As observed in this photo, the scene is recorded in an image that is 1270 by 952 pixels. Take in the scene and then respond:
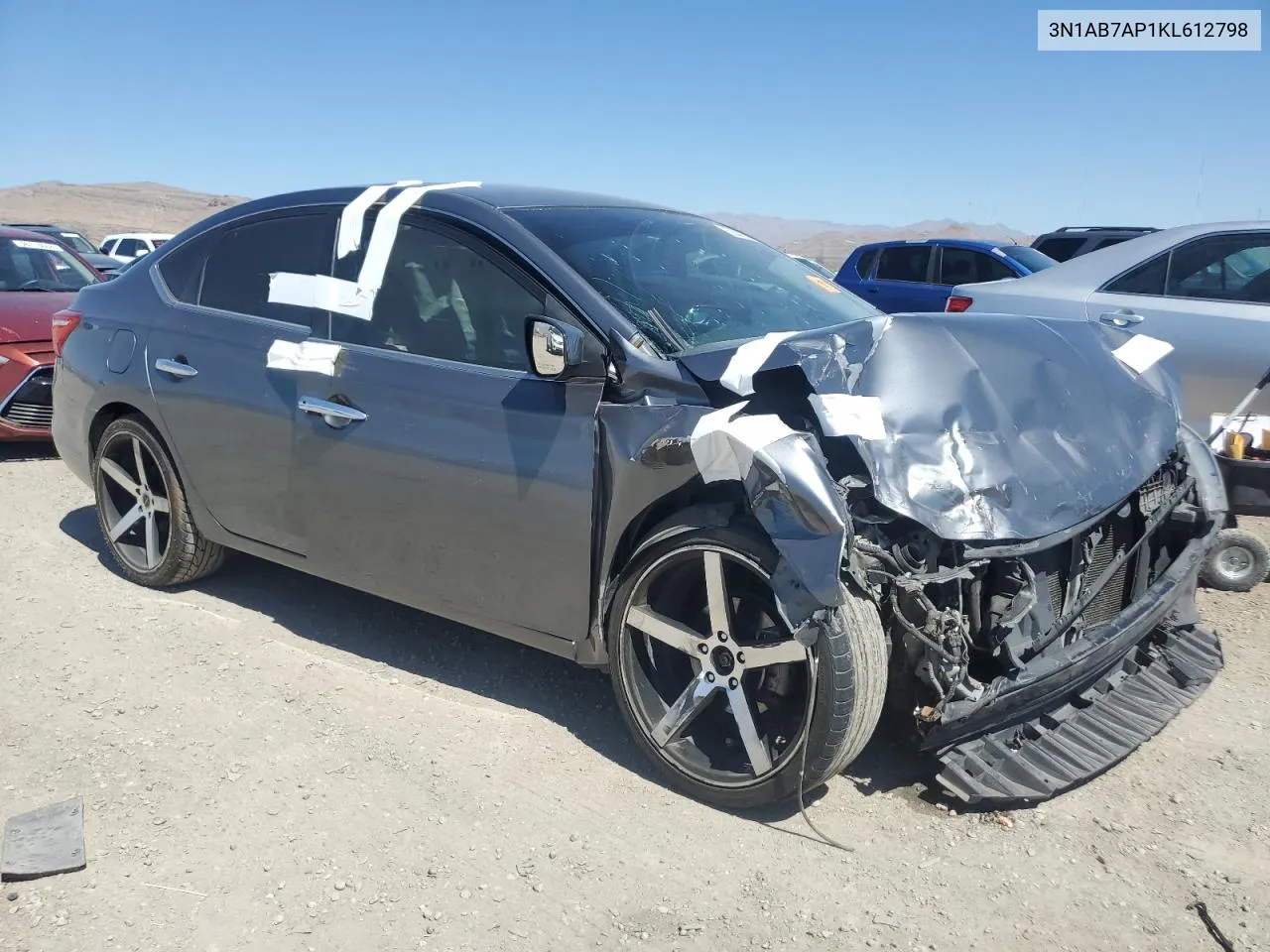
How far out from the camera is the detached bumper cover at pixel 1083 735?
9.62 ft

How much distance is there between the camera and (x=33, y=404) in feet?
24.2

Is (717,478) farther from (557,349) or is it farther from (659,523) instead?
(557,349)

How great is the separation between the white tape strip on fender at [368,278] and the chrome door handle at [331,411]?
0.34 meters

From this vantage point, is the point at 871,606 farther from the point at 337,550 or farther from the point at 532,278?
the point at 337,550

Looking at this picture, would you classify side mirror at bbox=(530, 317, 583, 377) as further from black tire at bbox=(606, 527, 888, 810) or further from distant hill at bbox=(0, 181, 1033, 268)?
distant hill at bbox=(0, 181, 1033, 268)

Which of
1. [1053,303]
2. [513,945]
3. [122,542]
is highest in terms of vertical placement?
[1053,303]

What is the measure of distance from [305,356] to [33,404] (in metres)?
4.65

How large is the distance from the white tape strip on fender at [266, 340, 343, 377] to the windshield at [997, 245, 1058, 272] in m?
9.79

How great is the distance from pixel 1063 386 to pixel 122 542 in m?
4.19

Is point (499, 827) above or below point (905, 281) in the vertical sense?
below

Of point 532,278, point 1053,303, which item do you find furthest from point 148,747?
point 1053,303

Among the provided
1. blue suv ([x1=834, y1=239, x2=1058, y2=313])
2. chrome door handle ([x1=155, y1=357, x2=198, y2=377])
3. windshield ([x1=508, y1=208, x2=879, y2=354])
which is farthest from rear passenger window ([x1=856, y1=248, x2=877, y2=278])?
chrome door handle ([x1=155, y1=357, x2=198, y2=377])

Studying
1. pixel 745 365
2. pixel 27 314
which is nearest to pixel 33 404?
pixel 27 314

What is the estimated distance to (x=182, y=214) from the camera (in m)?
84.4
